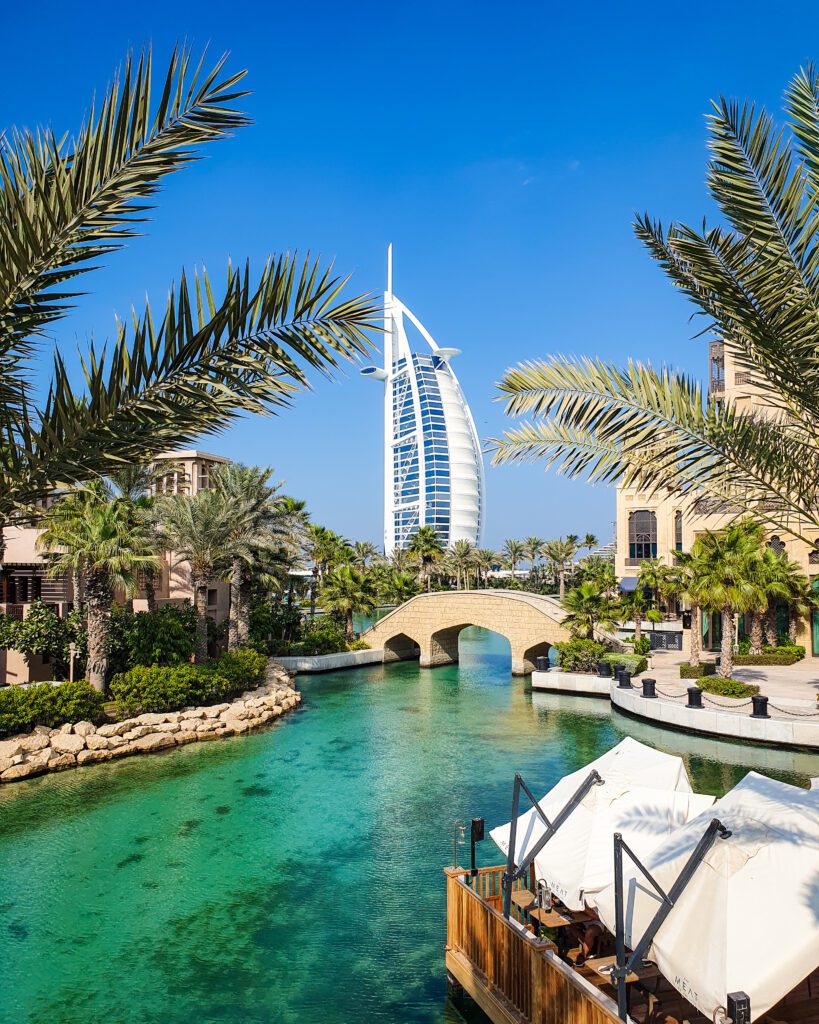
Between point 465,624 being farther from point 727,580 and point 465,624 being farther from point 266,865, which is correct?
point 266,865

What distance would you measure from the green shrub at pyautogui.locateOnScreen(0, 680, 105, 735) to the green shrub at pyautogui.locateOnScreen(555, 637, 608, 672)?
18907mm

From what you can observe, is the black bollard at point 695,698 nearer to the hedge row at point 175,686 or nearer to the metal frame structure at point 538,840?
the hedge row at point 175,686

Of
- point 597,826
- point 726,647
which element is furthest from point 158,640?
point 597,826

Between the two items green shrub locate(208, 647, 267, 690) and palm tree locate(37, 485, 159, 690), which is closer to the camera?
palm tree locate(37, 485, 159, 690)

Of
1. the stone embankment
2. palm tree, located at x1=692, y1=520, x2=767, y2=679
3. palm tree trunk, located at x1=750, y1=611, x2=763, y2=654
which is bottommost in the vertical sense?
the stone embankment

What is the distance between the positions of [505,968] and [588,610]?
86.4ft

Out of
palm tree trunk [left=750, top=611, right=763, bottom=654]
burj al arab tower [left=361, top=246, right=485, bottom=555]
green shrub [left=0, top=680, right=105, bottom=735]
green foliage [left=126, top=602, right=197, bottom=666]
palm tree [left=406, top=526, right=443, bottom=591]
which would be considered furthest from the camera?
Result: burj al arab tower [left=361, top=246, right=485, bottom=555]

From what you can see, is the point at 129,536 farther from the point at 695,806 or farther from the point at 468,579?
the point at 468,579

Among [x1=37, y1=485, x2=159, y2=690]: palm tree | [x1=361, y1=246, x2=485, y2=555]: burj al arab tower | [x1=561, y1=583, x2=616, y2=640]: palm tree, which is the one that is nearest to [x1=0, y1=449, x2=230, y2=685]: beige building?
[x1=37, y1=485, x2=159, y2=690]: palm tree

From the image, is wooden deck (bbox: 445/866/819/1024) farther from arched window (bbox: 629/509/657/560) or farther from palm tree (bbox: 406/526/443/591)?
palm tree (bbox: 406/526/443/591)

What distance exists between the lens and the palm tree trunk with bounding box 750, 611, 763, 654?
3331 centimetres

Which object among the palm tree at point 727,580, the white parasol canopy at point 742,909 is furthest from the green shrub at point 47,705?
the palm tree at point 727,580

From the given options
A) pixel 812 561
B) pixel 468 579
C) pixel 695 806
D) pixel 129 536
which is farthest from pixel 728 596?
pixel 468 579

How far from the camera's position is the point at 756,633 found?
3366 cm
